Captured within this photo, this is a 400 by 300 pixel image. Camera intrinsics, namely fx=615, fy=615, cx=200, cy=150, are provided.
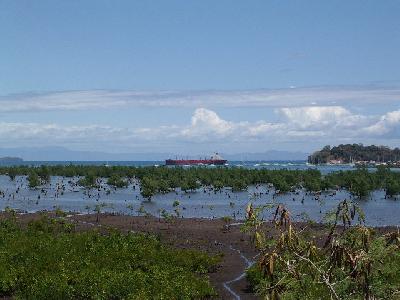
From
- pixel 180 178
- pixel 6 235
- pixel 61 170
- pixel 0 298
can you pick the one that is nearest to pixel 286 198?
pixel 180 178

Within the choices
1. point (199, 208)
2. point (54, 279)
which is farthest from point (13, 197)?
point (54, 279)

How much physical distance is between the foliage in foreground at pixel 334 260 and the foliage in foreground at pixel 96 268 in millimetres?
8600

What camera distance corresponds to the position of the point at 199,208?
47719 mm

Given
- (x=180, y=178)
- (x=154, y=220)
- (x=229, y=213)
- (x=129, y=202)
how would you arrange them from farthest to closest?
(x=180, y=178), (x=129, y=202), (x=229, y=213), (x=154, y=220)

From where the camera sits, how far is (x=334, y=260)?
271 inches

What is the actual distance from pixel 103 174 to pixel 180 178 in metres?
23.0

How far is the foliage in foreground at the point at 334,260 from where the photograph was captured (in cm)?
675

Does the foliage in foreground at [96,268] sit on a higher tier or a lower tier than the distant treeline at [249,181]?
lower

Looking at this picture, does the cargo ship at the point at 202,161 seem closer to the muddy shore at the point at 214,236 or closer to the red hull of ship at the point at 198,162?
the red hull of ship at the point at 198,162

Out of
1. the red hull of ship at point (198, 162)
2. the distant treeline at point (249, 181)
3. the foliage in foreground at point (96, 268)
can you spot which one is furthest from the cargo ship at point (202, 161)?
the foliage in foreground at point (96, 268)

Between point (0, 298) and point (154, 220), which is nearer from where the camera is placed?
point (0, 298)

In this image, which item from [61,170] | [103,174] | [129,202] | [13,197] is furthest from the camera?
[61,170]

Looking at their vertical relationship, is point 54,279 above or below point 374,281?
below

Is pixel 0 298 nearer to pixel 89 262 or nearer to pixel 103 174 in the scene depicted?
pixel 89 262
